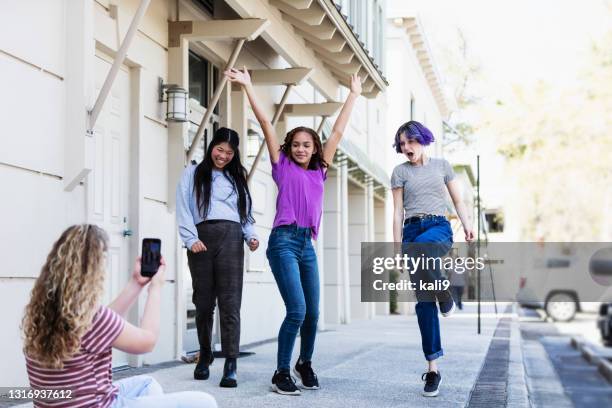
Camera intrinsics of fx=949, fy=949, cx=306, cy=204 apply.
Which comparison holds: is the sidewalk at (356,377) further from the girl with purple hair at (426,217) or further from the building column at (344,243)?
the building column at (344,243)

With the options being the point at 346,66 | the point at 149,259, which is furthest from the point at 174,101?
the point at 149,259

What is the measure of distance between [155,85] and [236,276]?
2599 millimetres

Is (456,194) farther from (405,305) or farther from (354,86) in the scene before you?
(405,305)

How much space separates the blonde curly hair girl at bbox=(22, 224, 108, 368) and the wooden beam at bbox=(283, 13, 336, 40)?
7.20 meters

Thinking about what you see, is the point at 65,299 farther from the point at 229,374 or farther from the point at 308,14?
the point at 308,14

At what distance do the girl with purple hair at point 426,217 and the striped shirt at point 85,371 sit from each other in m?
3.30

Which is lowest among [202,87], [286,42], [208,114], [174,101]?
[208,114]

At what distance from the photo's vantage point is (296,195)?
Result: 613 cm

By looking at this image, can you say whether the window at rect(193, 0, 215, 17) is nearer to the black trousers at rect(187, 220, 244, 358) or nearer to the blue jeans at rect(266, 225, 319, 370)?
the black trousers at rect(187, 220, 244, 358)

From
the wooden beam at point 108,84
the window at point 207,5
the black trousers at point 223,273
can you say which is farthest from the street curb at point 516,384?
the window at point 207,5

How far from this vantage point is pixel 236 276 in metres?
6.49

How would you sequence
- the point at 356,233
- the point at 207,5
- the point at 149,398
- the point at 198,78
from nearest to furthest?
the point at 149,398, the point at 207,5, the point at 198,78, the point at 356,233

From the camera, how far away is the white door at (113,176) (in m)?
7.38

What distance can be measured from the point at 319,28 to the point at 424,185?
4.42m
